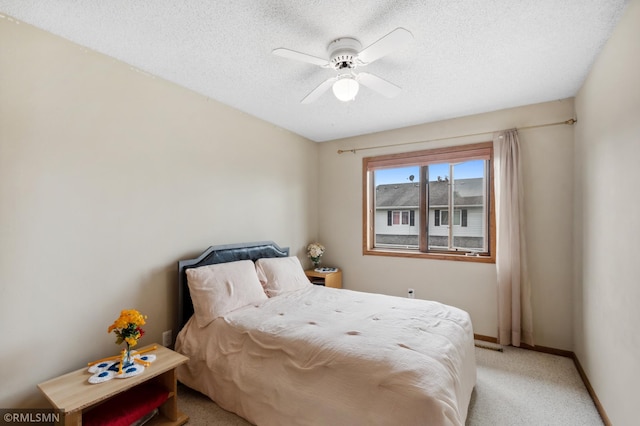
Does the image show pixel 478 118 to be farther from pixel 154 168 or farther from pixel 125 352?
pixel 125 352

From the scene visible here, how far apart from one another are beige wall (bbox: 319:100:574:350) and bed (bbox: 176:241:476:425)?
3.91ft

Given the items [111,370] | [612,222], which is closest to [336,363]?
[111,370]

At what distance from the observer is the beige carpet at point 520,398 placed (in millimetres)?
2021

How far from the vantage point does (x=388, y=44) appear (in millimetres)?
1712

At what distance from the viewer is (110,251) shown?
2.17 metres

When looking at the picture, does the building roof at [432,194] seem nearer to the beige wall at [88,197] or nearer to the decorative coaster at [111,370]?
the beige wall at [88,197]

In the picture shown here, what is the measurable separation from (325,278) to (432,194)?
5.87 feet

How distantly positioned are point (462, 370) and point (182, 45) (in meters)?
2.87

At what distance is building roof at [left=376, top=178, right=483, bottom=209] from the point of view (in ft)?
11.8

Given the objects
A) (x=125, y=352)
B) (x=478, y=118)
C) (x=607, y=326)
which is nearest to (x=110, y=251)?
(x=125, y=352)

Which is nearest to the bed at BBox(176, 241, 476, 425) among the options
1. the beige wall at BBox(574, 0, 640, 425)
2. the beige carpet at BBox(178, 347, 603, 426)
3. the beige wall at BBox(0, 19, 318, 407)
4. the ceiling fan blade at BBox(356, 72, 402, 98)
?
the beige carpet at BBox(178, 347, 603, 426)

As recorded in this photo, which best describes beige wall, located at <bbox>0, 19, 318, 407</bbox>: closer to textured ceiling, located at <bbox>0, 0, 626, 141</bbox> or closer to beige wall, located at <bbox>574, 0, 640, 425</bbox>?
textured ceiling, located at <bbox>0, 0, 626, 141</bbox>

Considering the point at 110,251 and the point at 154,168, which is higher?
the point at 154,168

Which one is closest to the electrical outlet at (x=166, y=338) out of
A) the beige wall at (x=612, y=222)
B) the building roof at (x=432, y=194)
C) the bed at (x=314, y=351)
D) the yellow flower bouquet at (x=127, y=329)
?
the bed at (x=314, y=351)
